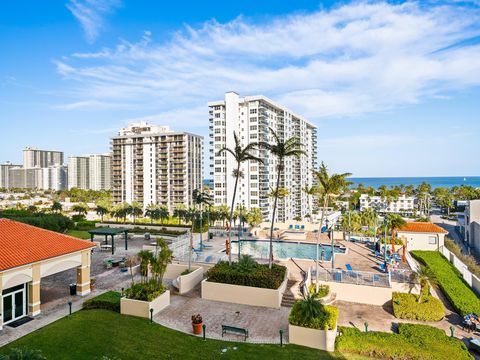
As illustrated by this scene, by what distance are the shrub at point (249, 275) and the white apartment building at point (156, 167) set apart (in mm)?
81502

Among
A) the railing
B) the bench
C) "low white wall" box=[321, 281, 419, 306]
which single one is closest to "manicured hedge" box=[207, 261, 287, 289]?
the railing

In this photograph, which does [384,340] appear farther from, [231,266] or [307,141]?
→ [307,141]

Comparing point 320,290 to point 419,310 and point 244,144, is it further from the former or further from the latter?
point 244,144

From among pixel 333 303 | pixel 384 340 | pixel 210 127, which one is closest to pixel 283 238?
pixel 333 303

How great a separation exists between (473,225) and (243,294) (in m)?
48.5

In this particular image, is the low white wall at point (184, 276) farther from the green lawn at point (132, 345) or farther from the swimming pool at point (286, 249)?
the swimming pool at point (286, 249)

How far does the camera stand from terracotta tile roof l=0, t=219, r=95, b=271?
1965 cm

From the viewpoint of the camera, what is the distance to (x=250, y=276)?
78.5 feet

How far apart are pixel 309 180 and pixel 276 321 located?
99.6 m

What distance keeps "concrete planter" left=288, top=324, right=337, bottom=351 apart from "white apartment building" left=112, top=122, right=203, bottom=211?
9003cm

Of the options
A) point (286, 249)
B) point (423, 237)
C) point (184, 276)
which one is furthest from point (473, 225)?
point (184, 276)

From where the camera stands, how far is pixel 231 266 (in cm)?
2608

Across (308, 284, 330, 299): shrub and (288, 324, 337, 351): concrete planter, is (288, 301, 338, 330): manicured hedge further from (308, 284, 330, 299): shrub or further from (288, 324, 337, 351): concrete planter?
(308, 284, 330, 299): shrub

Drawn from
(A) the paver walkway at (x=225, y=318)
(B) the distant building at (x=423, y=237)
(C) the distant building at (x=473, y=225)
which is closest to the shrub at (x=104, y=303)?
(A) the paver walkway at (x=225, y=318)
